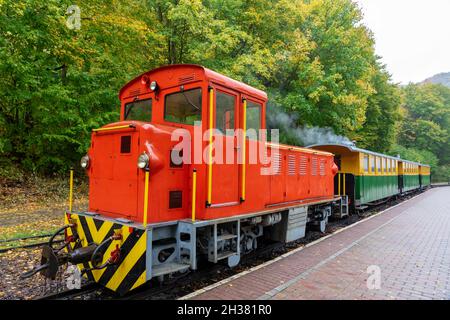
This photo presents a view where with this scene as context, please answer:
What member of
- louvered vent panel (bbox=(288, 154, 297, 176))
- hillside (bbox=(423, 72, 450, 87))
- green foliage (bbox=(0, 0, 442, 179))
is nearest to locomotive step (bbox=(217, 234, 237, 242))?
louvered vent panel (bbox=(288, 154, 297, 176))

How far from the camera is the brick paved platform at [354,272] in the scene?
14.9 feet

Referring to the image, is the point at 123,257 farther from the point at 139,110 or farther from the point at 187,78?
→ the point at 187,78

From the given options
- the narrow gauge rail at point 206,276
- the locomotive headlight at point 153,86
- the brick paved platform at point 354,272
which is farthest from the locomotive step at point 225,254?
the locomotive headlight at point 153,86

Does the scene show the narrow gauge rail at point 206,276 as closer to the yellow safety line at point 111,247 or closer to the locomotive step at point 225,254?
the yellow safety line at point 111,247

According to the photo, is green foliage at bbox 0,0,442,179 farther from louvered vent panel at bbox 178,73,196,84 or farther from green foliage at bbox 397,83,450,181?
green foliage at bbox 397,83,450,181

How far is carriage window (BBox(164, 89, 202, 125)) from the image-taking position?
4.84 meters

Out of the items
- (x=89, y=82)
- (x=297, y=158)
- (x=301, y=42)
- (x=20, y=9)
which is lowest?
(x=297, y=158)

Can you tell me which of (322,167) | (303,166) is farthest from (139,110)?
(322,167)

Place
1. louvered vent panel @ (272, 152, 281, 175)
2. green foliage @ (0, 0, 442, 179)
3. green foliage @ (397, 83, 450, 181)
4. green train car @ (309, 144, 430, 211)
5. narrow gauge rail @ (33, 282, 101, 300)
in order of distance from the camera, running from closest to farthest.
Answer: narrow gauge rail @ (33, 282, 101, 300) → louvered vent panel @ (272, 152, 281, 175) → green foliage @ (0, 0, 442, 179) → green train car @ (309, 144, 430, 211) → green foliage @ (397, 83, 450, 181)

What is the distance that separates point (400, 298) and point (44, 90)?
478 inches

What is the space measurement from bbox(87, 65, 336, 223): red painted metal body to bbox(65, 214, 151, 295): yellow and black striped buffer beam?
14.2 inches

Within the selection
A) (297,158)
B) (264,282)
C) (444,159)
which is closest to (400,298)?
(264,282)

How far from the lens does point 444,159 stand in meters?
53.0
